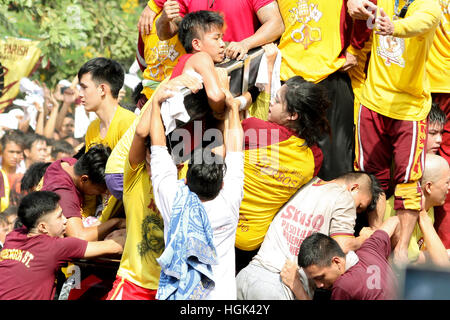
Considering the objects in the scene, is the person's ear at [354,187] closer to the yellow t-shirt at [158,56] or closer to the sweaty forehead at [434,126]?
the sweaty forehead at [434,126]

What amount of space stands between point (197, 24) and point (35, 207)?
1.66 m

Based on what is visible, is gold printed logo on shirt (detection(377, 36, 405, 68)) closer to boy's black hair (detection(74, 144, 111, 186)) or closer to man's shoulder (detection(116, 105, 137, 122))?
man's shoulder (detection(116, 105, 137, 122))

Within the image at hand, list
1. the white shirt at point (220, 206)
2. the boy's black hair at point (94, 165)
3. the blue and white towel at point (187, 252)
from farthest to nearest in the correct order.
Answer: the boy's black hair at point (94, 165)
the white shirt at point (220, 206)
the blue and white towel at point (187, 252)

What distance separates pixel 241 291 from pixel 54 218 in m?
1.36

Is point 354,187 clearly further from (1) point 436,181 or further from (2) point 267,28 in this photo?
(2) point 267,28

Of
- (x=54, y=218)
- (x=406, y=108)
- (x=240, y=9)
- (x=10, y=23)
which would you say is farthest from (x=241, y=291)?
(x=10, y=23)

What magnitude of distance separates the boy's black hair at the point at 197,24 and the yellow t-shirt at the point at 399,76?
1274 millimetres

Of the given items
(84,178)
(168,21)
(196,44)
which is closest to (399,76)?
(196,44)

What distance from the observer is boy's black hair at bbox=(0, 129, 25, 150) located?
906 centimetres

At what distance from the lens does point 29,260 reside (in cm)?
503

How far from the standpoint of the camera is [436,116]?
579cm

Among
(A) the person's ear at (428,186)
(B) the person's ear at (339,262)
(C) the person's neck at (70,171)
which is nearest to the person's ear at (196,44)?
(C) the person's neck at (70,171)

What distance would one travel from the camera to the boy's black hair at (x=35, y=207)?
5031mm
